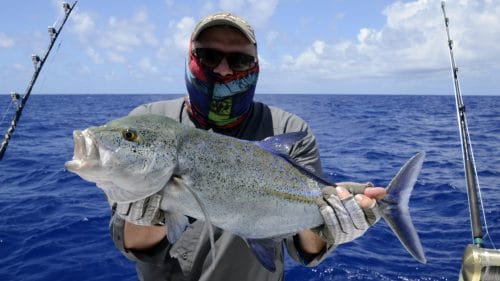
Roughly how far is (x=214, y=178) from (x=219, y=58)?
125 centimetres

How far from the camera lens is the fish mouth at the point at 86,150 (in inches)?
85.0

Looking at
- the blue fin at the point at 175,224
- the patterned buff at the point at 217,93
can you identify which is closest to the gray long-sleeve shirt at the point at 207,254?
the patterned buff at the point at 217,93

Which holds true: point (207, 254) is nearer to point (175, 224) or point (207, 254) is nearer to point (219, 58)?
point (175, 224)

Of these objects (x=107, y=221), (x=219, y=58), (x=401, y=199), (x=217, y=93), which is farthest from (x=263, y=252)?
(x=107, y=221)

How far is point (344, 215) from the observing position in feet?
9.05

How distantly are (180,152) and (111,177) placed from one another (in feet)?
1.29

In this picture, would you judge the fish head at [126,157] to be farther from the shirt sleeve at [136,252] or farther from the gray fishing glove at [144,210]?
the shirt sleeve at [136,252]

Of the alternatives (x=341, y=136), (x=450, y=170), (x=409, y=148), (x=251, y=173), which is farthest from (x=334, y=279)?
(x=341, y=136)

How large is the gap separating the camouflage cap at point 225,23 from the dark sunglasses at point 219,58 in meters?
0.13

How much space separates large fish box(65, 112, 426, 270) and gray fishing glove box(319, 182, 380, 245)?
59mm

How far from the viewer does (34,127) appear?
91.8ft

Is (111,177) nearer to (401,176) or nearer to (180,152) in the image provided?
(180,152)

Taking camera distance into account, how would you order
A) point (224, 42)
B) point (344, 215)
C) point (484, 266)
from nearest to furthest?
1. point (344, 215)
2. point (224, 42)
3. point (484, 266)

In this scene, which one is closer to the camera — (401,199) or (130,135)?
(130,135)
